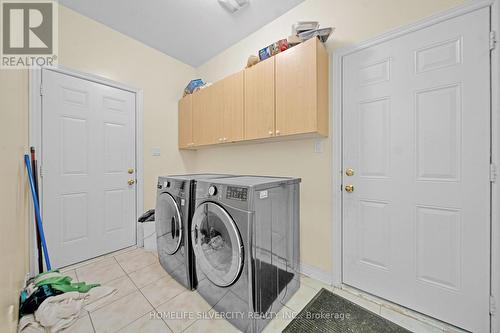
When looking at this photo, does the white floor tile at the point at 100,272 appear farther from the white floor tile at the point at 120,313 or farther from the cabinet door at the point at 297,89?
the cabinet door at the point at 297,89

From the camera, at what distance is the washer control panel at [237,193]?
1183 millimetres

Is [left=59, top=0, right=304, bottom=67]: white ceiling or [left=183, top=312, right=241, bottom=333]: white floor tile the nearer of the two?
[left=183, top=312, right=241, bottom=333]: white floor tile

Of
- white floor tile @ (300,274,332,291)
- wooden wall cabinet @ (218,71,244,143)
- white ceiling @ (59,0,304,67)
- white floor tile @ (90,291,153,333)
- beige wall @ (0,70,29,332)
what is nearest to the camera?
beige wall @ (0,70,29,332)

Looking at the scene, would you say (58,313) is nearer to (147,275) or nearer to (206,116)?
(147,275)

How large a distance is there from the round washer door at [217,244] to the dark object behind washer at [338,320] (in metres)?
0.54

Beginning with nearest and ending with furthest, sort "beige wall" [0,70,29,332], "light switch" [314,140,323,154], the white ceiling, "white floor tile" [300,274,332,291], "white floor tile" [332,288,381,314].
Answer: "beige wall" [0,70,29,332] → "white floor tile" [332,288,381,314] → "white floor tile" [300,274,332,291] → "light switch" [314,140,323,154] → the white ceiling

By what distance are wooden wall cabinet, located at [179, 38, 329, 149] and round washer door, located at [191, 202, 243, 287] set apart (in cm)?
90

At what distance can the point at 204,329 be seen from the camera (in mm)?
1256

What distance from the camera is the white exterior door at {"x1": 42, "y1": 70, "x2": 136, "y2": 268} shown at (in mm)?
1934

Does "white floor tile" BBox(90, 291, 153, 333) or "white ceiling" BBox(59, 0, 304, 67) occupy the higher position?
"white ceiling" BBox(59, 0, 304, 67)

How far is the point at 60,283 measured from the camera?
154 cm

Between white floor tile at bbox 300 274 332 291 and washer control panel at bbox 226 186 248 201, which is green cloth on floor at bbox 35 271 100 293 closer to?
washer control panel at bbox 226 186 248 201

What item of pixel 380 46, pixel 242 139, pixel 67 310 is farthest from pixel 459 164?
pixel 67 310

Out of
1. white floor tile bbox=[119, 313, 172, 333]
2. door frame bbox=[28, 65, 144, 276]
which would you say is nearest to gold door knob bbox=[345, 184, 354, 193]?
white floor tile bbox=[119, 313, 172, 333]
